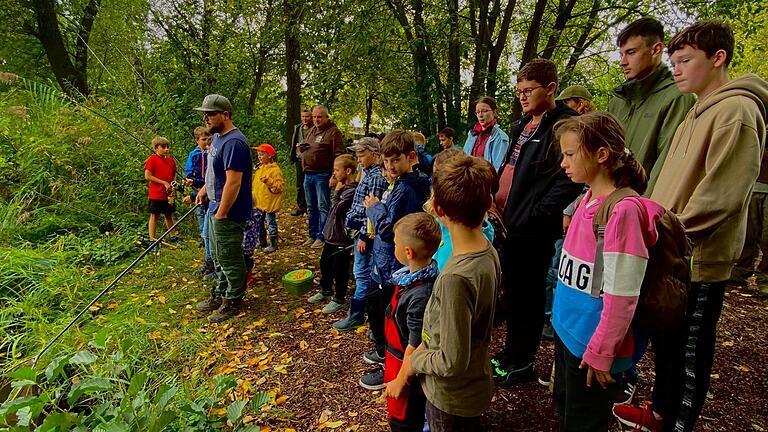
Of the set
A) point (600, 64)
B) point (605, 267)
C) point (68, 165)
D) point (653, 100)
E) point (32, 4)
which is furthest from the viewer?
point (32, 4)

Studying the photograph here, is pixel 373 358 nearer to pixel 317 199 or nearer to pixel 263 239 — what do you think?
pixel 317 199

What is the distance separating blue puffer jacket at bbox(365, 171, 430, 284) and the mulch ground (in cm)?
87

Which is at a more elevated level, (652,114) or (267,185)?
(652,114)

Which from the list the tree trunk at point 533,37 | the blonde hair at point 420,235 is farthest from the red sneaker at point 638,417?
the tree trunk at point 533,37

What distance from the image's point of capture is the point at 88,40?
14.0m

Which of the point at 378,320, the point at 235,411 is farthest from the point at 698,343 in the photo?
the point at 235,411

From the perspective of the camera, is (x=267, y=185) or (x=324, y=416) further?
(x=267, y=185)

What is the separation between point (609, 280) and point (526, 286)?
49.3 inches

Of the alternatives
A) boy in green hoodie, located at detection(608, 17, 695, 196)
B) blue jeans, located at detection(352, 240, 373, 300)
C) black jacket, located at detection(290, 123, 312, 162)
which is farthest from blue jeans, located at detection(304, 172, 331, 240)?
boy in green hoodie, located at detection(608, 17, 695, 196)

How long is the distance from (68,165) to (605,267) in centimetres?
856

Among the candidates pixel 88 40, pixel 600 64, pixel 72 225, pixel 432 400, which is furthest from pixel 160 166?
pixel 88 40

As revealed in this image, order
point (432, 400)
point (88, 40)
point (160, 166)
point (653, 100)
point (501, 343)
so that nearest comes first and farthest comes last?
1. point (432, 400)
2. point (653, 100)
3. point (501, 343)
4. point (160, 166)
5. point (88, 40)

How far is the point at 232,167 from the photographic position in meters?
3.87

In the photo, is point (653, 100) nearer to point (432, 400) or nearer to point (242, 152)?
point (432, 400)
